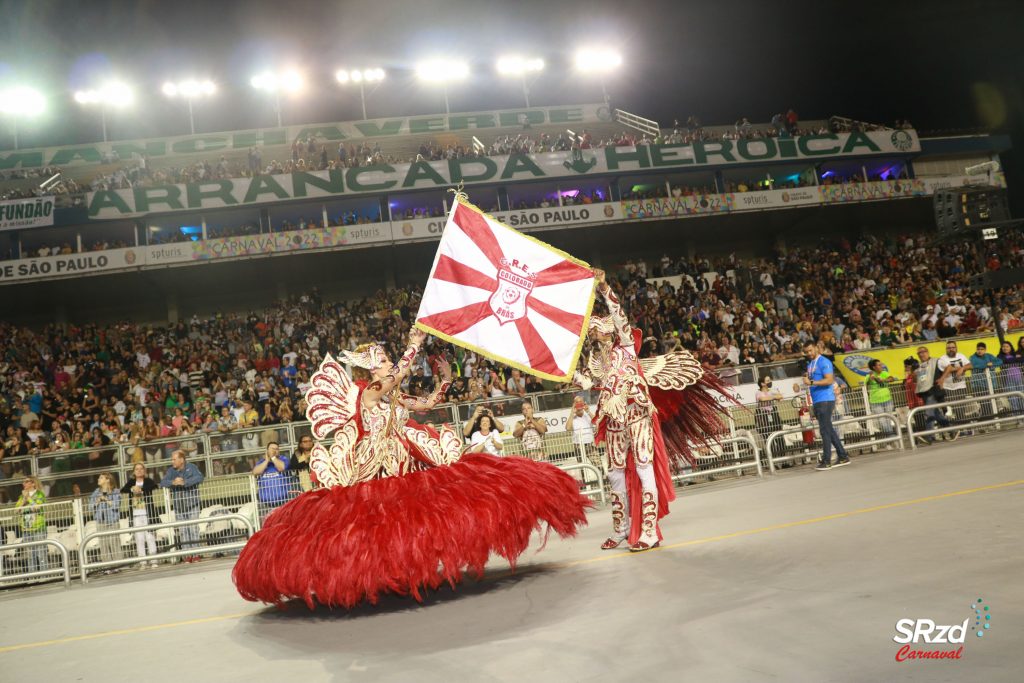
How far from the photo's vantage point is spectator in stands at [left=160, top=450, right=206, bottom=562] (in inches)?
388

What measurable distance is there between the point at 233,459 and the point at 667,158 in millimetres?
21768

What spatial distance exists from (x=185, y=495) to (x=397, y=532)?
6.53 m

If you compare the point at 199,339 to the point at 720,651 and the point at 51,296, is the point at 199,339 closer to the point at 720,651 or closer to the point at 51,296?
the point at 51,296

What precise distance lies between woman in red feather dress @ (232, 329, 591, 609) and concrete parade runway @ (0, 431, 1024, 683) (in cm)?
29

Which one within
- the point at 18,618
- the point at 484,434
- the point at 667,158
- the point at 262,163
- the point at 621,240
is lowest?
the point at 18,618

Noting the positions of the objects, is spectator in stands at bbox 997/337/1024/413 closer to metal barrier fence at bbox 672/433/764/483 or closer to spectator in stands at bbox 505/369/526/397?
metal barrier fence at bbox 672/433/764/483

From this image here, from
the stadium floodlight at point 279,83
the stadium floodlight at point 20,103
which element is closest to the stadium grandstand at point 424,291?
the stadium floodlight at point 279,83

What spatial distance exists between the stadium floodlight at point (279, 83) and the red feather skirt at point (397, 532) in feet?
104

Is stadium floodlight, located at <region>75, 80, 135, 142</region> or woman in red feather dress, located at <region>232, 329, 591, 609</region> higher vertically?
stadium floodlight, located at <region>75, 80, 135, 142</region>

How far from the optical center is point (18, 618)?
6.59 meters

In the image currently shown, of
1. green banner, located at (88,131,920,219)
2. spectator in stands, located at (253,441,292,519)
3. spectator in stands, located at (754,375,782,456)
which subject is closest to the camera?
spectator in stands, located at (253,441,292,519)

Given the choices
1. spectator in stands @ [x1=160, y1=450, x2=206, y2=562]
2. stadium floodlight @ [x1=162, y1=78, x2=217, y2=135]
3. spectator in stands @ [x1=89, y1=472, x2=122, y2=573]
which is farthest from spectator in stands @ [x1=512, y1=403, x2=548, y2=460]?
stadium floodlight @ [x1=162, y1=78, x2=217, y2=135]

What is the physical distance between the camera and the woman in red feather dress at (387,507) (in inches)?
184

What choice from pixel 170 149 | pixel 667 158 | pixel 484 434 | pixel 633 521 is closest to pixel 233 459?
pixel 484 434
